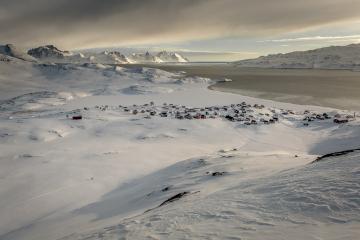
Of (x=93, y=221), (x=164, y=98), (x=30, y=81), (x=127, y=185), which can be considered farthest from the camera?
(x=30, y=81)

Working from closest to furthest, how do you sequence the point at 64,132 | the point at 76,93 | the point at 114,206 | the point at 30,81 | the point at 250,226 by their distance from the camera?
the point at 250,226 → the point at 114,206 → the point at 64,132 → the point at 76,93 → the point at 30,81

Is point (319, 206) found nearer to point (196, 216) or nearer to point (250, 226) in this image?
point (250, 226)

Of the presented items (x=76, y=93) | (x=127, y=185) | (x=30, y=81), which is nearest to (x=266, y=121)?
(x=127, y=185)

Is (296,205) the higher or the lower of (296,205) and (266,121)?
the higher

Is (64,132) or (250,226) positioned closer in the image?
(250,226)

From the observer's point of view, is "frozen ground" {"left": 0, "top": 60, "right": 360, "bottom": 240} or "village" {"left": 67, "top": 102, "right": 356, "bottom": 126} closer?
"frozen ground" {"left": 0, "top": 60, "right": 360, "bottom": 240}

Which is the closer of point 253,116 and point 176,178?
point 176,178

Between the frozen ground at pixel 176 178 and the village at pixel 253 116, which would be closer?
the frozen ground at pixel 176 178
